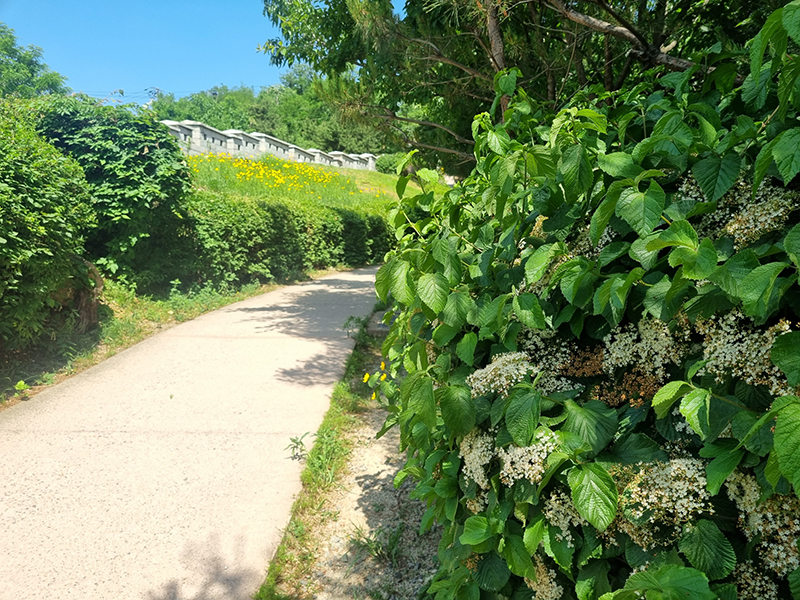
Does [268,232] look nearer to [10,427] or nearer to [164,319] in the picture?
[164,319]

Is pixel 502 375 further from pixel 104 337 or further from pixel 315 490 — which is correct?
pixel 104 337

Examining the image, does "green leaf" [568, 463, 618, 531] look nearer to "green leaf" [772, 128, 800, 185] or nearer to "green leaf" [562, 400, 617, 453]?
"green leaf" [562, 400, 617, 453]

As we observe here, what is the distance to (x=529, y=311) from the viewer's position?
124 cm

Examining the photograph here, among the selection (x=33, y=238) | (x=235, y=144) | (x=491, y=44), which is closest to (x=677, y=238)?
(x=491, y=44)

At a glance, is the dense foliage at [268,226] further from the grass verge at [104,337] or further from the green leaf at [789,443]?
the green leaf at [789,443]

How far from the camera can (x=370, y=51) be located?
4.93 m

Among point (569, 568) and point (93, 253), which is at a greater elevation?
point (93, 253)

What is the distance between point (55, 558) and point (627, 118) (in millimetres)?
3183

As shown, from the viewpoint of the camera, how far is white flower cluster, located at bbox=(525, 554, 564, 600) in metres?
1.17

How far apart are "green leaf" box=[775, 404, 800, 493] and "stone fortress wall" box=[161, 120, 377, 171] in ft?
44.3

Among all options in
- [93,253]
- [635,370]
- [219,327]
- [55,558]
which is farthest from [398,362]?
[93,253]

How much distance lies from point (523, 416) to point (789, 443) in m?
0.47

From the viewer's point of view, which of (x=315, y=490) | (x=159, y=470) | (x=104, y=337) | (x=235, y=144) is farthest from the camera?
(x=235, y=144)

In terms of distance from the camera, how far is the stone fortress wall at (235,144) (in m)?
17.6
